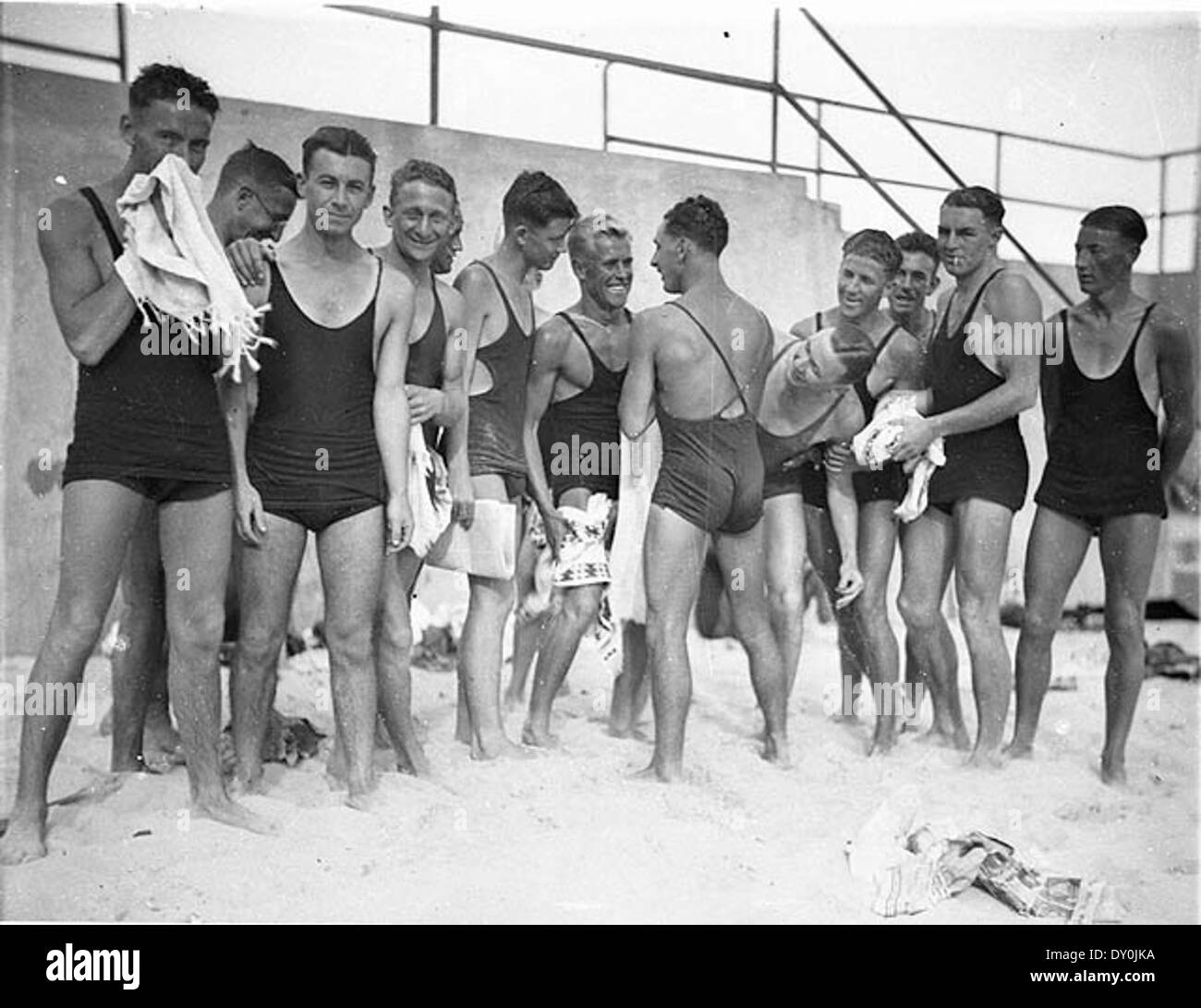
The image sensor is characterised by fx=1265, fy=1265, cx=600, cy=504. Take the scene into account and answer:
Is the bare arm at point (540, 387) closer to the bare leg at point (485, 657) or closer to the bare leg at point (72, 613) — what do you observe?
the bare leg at point (485, 657)

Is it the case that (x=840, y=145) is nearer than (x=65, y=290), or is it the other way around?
(x=65, y=290)

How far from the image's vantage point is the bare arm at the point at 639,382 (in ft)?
12.4

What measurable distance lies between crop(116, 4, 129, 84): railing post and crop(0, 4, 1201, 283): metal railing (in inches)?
33.8

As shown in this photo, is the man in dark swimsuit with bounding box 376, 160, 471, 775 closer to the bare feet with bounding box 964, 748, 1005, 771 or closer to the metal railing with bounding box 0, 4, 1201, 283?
the metal railing with bounding box 0, 4, 1201, 283

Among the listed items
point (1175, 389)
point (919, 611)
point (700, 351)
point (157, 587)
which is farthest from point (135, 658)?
point (1175, 389)

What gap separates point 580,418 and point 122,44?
1.69 meters

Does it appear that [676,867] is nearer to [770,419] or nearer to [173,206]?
[770,419]

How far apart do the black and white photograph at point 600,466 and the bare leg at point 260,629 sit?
1 centimetres

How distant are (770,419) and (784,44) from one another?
1.15 m

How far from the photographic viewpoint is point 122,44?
3609 millimetres

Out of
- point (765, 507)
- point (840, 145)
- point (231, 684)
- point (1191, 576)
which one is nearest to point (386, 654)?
point (231, 684)

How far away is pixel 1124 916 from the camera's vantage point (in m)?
3.78

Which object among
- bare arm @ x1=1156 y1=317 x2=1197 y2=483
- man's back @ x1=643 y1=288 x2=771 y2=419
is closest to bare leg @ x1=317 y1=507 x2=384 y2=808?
man's back @ x1=643 y1=288 x2=771 y2=419

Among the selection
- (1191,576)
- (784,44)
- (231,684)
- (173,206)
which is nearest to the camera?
(173,206)
